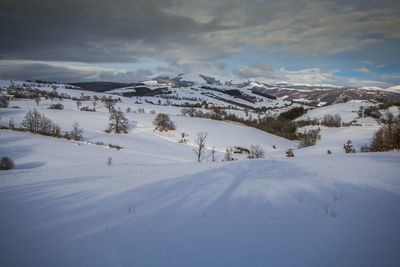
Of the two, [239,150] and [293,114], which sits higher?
[293,114]

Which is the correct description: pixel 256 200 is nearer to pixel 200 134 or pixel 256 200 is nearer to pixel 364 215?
pixel 364 215

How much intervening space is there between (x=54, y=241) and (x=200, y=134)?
5716 cm

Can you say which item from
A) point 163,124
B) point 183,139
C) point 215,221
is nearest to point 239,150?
point 183,139

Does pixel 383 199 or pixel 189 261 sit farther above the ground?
pixel 383 199

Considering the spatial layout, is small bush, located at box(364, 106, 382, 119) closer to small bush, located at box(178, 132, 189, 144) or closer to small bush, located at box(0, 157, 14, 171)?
small bush, located at box(178, 132, 189, 144)

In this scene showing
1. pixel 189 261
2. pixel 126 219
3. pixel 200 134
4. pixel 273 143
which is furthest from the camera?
pixel 200 134

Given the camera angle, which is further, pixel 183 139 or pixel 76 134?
pixel 183 139

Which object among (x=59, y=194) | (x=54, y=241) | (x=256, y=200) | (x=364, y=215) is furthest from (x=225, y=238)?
(x=59, y=194)

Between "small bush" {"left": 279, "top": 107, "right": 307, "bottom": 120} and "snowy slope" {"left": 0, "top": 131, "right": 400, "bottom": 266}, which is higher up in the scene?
"small bush" {"left": 279, "top": 107, "right": 307, "bottom": 120}

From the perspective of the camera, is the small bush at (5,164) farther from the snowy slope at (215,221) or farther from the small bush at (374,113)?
the small bush at (374,113)

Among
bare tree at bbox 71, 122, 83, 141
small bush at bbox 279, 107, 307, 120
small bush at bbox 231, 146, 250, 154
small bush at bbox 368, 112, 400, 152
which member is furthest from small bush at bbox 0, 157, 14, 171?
small bush at bbox 279, 107, 307, 120

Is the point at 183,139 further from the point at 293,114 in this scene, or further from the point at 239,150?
the point at 293,114

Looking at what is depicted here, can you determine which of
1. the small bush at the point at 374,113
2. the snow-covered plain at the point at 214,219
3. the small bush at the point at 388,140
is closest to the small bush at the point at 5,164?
the snow-covered plain at the point at 214,219

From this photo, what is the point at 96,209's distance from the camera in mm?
6176
